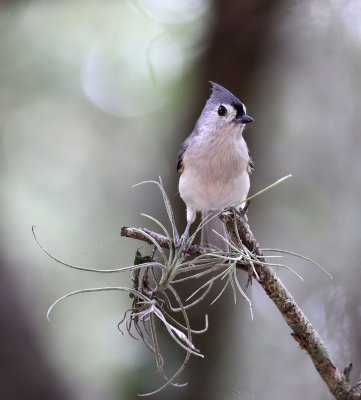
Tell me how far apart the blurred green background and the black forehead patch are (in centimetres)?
17

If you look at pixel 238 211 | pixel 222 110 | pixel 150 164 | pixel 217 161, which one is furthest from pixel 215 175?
pixel 150 164

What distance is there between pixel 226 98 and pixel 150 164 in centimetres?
99

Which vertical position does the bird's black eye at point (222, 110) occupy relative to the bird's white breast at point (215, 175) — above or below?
above

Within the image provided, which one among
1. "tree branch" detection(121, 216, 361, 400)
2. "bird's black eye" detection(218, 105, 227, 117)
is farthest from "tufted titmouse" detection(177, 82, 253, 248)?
"tree branch" detection(121, 216, 361, 400)

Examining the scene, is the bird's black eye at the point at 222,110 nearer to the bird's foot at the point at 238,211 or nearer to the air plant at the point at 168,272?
the bird's foot at the point at 238,211

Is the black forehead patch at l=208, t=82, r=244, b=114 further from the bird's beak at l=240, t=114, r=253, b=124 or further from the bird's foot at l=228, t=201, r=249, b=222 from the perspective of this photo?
the bird's foot at l=228, t=201, r=249, b=222

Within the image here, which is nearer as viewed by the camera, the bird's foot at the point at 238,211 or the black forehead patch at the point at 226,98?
the bird's foot at the point at 238,211

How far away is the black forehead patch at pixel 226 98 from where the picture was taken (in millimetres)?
1357

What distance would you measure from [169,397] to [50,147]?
1.26m

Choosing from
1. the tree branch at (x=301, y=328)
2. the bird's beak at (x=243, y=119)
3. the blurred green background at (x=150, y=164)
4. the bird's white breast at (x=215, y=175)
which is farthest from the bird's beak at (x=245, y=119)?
the tree branch at (x=301, y=328)

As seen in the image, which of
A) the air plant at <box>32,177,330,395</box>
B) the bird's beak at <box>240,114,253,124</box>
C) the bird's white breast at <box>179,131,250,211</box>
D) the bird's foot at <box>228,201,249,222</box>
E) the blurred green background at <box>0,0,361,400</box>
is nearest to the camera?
the air plant at <box>32,177,330,395</box>

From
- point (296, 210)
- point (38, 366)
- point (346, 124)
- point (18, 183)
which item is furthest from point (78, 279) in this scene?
point (346, 124)

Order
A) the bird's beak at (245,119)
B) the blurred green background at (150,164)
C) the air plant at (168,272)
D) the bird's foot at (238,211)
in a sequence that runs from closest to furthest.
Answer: the air plant at (168,272)
the bird's foot at (238,211)
the bird's beak at (245,119)
the blurred green background at (150,164)

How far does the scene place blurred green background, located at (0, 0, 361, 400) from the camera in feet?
5.85
